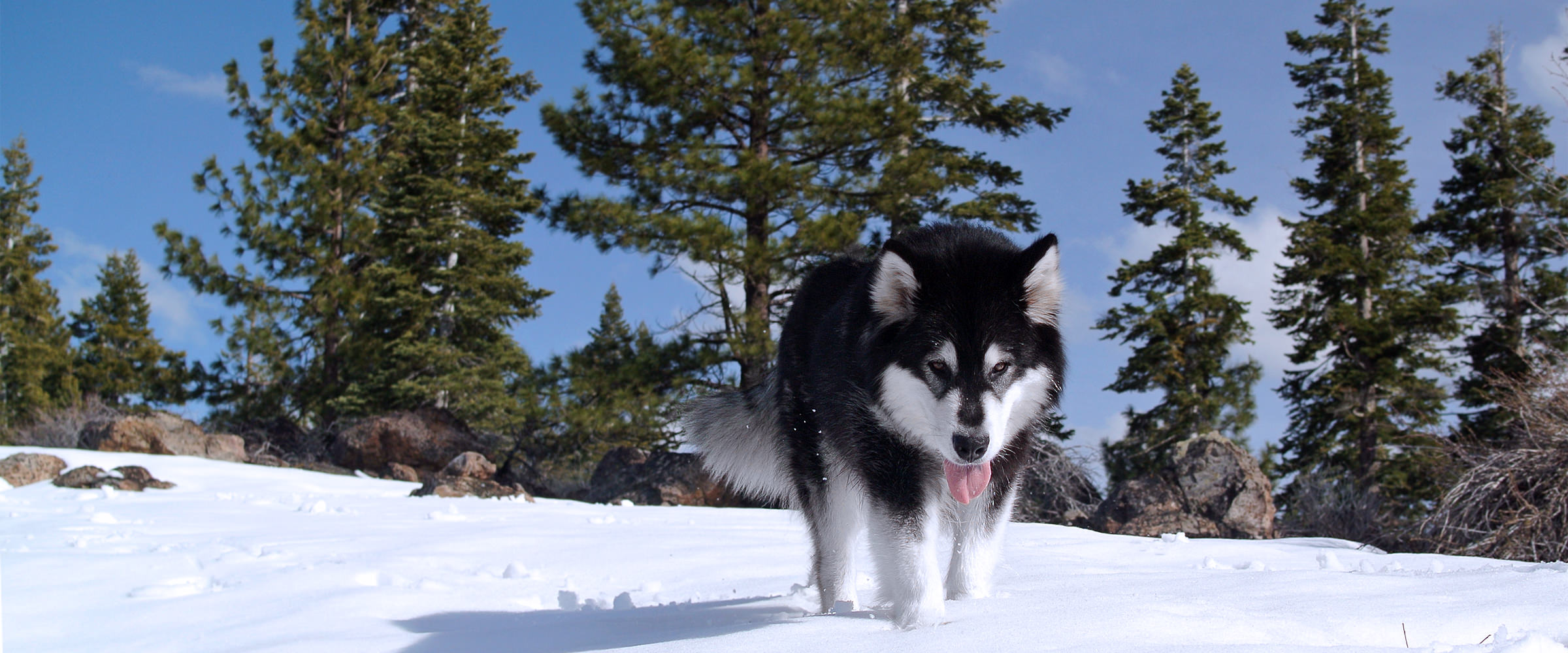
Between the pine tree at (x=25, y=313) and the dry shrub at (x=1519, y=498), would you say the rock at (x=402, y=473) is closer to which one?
the dry shrub at (x=1519, y=498)

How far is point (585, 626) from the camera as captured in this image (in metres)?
3.97

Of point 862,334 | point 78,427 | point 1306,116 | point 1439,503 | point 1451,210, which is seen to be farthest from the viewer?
point 1306,116

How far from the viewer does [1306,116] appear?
24.3 metres

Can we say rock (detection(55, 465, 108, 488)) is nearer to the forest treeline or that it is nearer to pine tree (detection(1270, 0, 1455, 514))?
the forest treeline

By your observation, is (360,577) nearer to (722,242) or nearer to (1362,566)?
(1362,566)

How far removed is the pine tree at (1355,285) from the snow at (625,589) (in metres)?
15.9

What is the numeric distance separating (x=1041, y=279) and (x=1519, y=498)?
20.0 feet

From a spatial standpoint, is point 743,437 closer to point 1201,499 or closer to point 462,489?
point 462,489

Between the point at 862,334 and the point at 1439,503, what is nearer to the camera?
the point at 862,334

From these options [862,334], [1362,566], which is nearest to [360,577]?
[862,334]

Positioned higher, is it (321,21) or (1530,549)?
(321,21)

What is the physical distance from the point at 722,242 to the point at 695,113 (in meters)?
2.73

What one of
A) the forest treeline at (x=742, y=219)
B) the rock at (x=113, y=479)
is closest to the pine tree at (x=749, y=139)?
the forest treeline at (x=742, y=219)

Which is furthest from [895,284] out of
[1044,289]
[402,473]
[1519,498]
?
[402,473]
